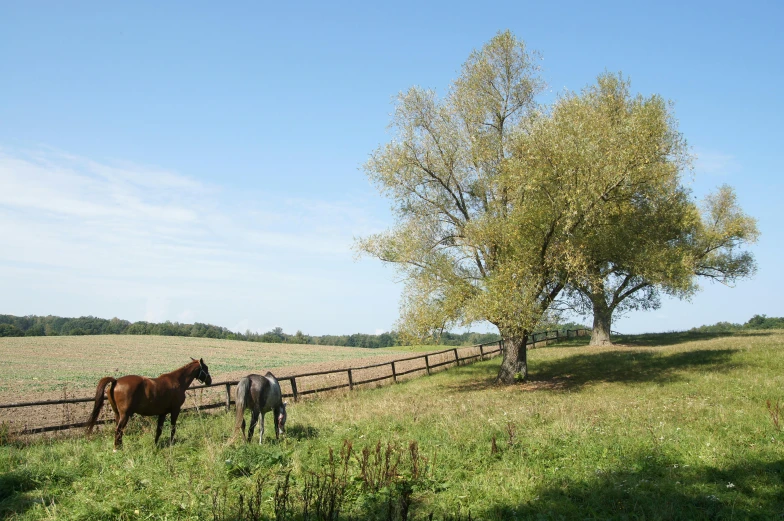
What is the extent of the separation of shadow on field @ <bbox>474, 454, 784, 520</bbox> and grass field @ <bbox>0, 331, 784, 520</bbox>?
0.03 meters

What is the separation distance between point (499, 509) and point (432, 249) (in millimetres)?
15671

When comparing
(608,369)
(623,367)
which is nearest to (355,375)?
(608,369)

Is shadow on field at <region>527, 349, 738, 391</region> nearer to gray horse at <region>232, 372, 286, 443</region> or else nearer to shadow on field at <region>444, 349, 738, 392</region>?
shadow on field at <region>444, 349, 738, 392</region>

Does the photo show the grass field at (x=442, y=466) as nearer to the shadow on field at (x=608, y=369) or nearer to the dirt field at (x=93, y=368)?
the dirt field at (x=93, y=368)

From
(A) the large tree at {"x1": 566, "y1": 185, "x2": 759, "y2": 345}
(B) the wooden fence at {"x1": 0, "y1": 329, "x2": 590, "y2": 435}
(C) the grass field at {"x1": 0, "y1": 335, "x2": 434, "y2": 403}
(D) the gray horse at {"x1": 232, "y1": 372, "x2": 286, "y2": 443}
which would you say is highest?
(A) the large tree at {"x1": 566, "y1": 185, "x2": 759, "y2": 345}

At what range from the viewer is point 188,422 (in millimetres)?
13320

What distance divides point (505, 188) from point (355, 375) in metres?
16.5

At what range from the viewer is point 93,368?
→ 124ft

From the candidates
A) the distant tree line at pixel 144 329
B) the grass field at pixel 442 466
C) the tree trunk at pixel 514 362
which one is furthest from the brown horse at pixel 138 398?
the distant tree line at pixel 144 329

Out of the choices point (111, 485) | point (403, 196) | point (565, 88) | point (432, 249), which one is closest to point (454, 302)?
point (432, 249)

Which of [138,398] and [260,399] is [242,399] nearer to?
[260,399]

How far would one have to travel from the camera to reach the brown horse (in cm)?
1022

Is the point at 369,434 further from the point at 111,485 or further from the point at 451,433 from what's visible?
the point at 111,485

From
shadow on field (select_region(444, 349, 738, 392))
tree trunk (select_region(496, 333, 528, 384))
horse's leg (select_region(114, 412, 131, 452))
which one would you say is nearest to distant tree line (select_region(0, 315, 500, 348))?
shadow on field (select_region(444, 349, 738, 392))
